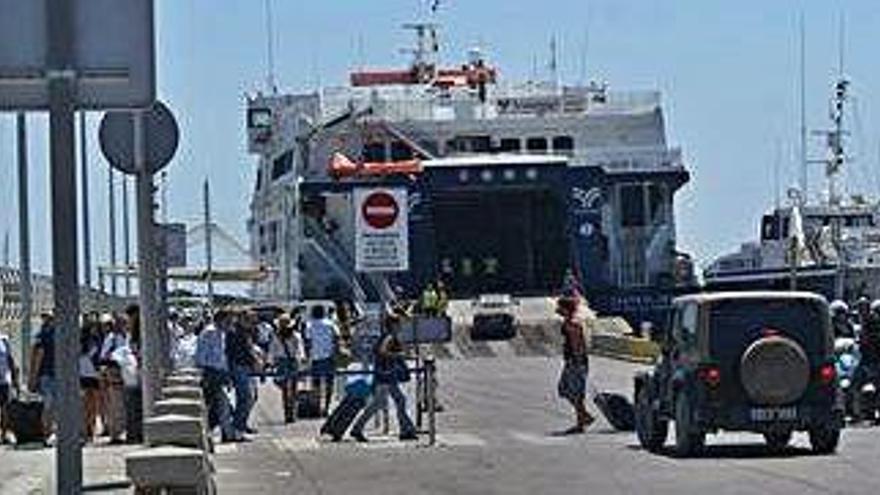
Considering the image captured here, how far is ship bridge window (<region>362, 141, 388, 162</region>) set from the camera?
71312mm

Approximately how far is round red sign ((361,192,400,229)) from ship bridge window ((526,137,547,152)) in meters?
45.1

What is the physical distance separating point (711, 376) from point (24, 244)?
1564 centimetres

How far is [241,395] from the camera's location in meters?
29.5

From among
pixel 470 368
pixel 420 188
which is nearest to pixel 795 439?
pixel 470 368

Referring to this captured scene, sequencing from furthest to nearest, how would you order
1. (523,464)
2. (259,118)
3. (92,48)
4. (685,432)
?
(259,118)
(685,432)
(523,464)
(92,48)

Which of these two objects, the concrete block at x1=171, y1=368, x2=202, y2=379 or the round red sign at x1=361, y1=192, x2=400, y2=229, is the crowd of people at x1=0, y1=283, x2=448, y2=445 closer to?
the concrete block at x1=171, y1=368, x2=202, y2=379

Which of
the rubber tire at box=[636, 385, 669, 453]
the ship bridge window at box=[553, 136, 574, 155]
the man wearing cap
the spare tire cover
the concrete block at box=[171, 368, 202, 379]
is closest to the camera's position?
the spare tire cover

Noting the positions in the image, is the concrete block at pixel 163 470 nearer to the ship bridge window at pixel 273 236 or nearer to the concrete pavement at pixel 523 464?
the concrete pavement at pixel 523 464

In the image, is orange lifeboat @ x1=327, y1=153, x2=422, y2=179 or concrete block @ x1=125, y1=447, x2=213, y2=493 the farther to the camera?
orange lifeboat @ x1=327, y1=153, x2=422, y2=179

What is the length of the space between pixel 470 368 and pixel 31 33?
46.4m

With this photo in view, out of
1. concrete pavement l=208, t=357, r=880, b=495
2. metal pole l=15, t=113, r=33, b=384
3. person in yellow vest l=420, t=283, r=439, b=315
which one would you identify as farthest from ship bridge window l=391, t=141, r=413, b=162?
concrete pavement l=208, t=357, r=880, b=495

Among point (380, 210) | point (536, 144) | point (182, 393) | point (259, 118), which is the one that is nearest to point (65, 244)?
point (182, 393)

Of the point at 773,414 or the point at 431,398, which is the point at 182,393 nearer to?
the point at 431,398

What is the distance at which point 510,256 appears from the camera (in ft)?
233
